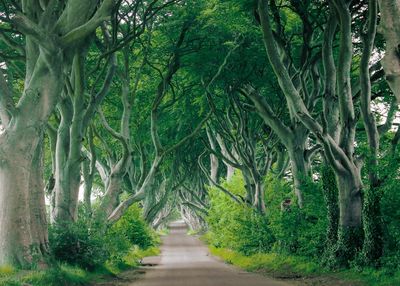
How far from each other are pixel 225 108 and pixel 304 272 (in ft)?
36.1

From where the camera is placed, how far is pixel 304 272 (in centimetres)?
1845

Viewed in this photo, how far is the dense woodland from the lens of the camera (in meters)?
12.9

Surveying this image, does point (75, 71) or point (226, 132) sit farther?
point (226, 132)

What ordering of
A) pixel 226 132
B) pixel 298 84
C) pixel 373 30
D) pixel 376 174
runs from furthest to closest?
pixel 226 132 < pixel 298 84 < pixel 376 174 < pixel 373 30

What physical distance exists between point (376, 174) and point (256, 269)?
9.04 m

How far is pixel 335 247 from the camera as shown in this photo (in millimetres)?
17156

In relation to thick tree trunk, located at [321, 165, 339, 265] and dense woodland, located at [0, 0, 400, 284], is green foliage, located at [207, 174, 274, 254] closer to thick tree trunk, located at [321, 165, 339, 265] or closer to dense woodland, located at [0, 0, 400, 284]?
dense woodland, located at [0, 0, 400, 284]

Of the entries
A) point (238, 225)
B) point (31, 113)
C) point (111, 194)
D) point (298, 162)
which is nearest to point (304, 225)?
point (298, 162)

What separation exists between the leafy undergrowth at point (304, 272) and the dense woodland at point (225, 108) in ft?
1.25

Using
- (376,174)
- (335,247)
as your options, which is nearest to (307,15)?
(376,174)


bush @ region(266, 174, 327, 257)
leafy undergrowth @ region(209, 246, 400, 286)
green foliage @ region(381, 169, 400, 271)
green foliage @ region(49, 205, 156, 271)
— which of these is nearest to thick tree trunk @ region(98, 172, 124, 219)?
green foliage @ region(49, 205, 156, 271)

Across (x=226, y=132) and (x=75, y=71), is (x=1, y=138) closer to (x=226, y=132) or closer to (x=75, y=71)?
(x=75, y=71)

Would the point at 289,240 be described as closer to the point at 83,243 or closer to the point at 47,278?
the point at 83,243

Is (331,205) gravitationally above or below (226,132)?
below
